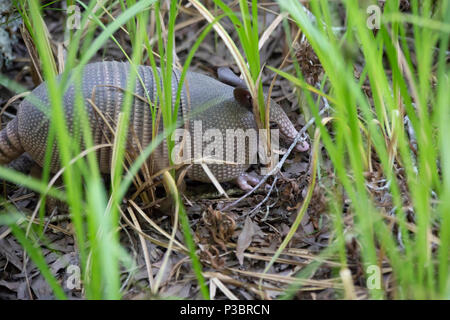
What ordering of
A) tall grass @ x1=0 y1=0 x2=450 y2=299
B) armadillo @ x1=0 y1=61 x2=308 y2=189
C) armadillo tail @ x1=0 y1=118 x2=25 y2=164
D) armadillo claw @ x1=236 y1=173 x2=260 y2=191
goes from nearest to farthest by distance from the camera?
tall grass @ x1=0 y1=0 x2=450 y2=299, armadillo @ x1=0 y1=61 x2=308 y2=189, armadillo tail @ x1=0 y1=118 x2=25 y2=164, armadillo claw @ x1=236 y1=173 x2=260 y2=191

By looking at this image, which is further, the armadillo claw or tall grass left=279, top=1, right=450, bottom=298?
the armadillo claw

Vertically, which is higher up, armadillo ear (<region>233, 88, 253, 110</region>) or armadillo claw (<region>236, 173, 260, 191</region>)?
armadillo ear (<region>233, 88, 253, 110</region>)

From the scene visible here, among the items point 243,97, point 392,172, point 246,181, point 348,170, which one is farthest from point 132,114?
point 392,172

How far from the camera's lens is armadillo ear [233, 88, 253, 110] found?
3006 mm

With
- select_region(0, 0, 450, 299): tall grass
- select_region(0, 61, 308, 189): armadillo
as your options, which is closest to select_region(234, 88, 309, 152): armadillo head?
select_region(0, 61, 308, 189): armadillo

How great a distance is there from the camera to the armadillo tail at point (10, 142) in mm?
3021

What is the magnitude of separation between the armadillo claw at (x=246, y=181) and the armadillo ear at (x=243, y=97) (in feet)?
1.61

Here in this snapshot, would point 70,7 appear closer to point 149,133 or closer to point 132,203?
point 149,133

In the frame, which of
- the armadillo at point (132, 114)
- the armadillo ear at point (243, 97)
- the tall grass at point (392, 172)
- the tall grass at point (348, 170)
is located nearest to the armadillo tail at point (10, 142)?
the armadillo at point (132, 114)

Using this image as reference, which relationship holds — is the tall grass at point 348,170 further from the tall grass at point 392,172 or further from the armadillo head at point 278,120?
the armadillo head at point 278,120

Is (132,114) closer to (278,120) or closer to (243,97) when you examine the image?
(243,97)

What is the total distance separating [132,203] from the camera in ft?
9.33

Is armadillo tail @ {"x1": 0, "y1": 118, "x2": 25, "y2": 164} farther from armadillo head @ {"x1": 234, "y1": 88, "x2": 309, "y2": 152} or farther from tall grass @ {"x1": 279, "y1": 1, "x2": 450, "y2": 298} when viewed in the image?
tall grass @ {"x1": 279, "y1": 1, "x2": 450, "y2": 298}
